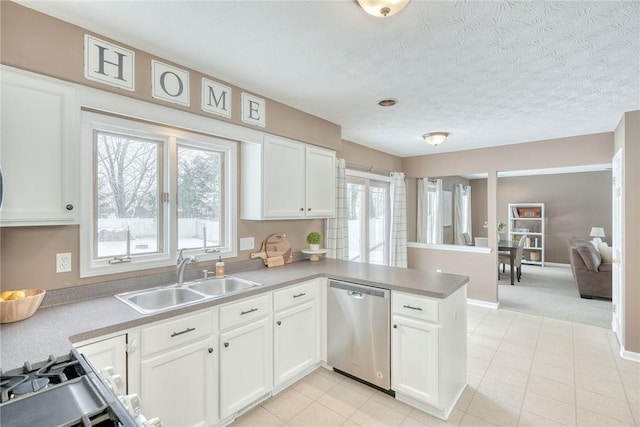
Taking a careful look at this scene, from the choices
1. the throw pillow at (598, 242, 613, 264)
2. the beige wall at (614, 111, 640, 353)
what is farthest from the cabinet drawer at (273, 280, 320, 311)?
the throw pillow at (598, 242, 613, 264)

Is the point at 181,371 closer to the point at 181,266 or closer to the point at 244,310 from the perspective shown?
the point at 244,310

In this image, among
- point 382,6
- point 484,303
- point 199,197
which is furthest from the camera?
point 484,303

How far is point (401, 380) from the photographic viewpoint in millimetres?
2232

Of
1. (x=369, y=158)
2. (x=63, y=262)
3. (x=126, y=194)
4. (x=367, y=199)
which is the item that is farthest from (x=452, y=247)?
(x=63, y=262)

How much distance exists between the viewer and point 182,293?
215 cm

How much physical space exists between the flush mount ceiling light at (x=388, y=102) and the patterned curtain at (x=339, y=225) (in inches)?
43.4

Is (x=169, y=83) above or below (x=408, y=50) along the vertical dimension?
below

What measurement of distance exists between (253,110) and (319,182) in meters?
1.00

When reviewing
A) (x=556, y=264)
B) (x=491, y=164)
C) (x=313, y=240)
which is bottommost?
(x=556, y=264)

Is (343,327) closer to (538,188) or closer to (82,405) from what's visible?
(82,405)

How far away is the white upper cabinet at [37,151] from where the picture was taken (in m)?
1.45

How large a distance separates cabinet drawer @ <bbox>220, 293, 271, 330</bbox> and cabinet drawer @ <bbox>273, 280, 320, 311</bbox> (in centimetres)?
9

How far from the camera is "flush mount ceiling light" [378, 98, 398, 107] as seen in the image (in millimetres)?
2729

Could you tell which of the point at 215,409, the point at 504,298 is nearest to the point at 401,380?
the point at 215,409
